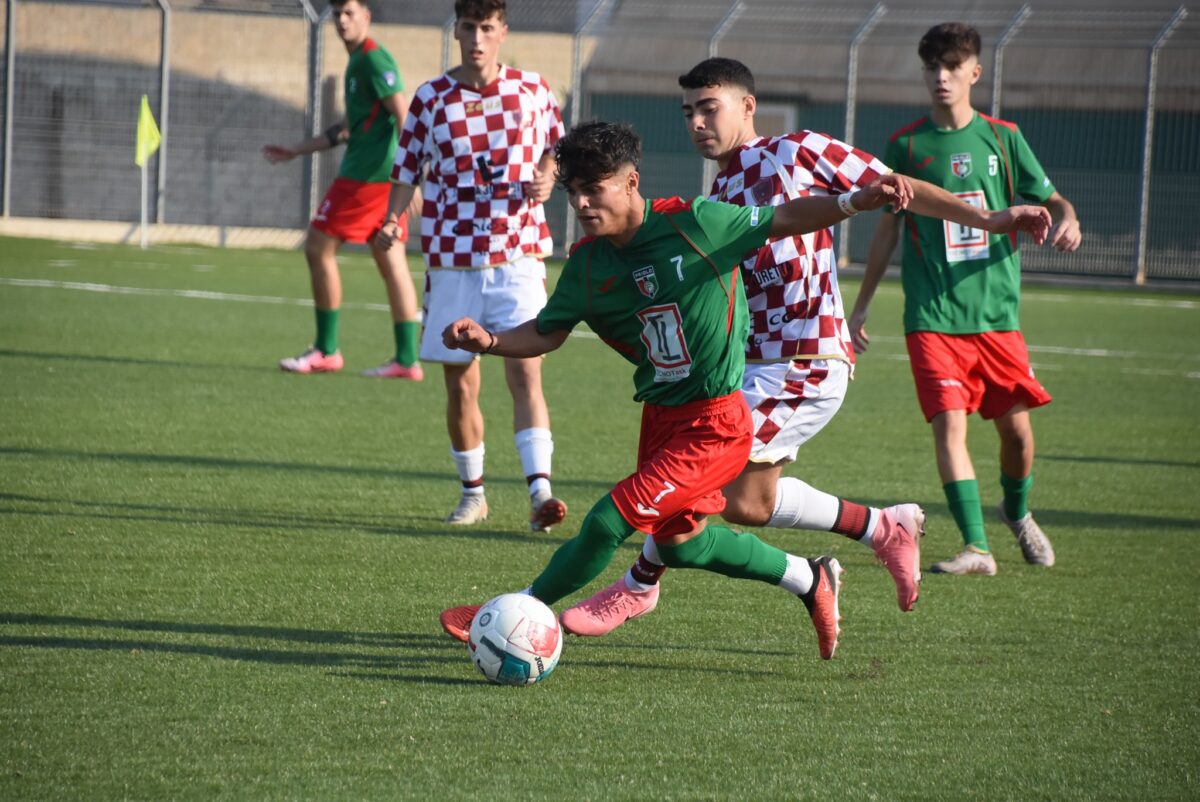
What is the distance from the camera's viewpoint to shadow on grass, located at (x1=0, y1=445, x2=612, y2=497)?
7.02 metres

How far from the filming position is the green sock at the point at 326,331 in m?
10.3

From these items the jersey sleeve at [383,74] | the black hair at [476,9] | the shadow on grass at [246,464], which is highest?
the jersey sleeve at [383,74]

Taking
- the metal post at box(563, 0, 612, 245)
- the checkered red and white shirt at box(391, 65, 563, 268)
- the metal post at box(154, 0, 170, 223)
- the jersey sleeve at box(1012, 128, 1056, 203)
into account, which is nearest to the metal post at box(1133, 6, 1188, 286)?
the metal post at box(563, 0, 612, 245)

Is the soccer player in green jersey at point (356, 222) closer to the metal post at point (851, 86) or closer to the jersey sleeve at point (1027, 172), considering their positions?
the jersey sleeve at point (1027, 172)

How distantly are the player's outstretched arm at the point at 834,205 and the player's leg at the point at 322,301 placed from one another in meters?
6.49

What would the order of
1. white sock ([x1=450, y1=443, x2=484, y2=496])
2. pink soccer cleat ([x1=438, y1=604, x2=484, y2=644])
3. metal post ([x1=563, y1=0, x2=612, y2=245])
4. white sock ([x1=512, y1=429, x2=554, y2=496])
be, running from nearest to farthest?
pink soccer cleat ([x1=438, y1=604, x2=484, y2=644]) < white sock ([x1=512, y1=429, x2=554, y2=496]) < white sock ([x1=450, y1=443, x2=484, y2=496]) < metal post ([x1=563, y1=0, x2=612, y2=245])

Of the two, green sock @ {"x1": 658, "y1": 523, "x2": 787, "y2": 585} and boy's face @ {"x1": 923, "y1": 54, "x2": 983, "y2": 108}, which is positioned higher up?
boy's face @ {"x1": 923, "y1": 54, "x2": 983, "y2": 108}

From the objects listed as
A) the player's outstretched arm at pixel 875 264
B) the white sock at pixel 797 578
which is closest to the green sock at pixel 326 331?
the player's outstretched arm at pixel 875 264

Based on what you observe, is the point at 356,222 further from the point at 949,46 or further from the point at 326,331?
the point at 949,46

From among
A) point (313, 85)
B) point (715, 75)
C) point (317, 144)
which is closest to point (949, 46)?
point (715, 75)

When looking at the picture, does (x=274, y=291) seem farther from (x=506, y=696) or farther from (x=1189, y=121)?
(x=1189, y=121)

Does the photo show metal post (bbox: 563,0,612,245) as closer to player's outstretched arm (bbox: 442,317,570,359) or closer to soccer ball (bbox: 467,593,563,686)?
player's outstretched arm (bbox: 442,317,570,359)

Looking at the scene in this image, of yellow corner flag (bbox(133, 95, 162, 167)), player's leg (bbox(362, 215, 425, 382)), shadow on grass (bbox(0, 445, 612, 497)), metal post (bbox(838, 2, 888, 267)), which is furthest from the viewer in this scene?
metal post (bbox(838, 2, 888, 267))

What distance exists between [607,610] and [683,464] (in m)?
0.59
